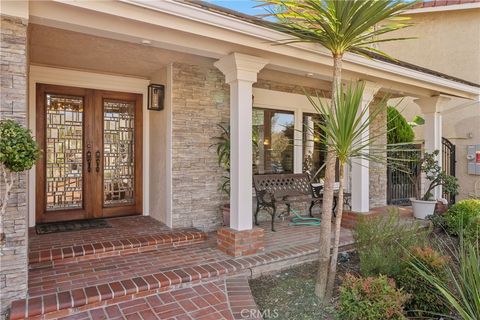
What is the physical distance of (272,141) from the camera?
19.9 feet

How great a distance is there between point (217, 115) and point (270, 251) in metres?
2.37

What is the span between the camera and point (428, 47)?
9.90 meters

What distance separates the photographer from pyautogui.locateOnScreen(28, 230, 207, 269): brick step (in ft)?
11.2

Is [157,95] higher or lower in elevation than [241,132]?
higher

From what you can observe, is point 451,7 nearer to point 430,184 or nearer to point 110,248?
point 430,184

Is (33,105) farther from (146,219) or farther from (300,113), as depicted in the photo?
(300,113)

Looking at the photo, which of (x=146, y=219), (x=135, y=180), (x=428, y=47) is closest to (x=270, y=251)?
(x=146, y=219)

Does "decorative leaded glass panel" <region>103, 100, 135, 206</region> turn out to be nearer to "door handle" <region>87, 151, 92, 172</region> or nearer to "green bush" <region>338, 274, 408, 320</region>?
"door handle" <region>87, 151, 92, 172</region>

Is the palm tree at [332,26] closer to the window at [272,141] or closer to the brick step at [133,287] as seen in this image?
the brick step at [133,287]

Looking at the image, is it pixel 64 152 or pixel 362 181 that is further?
pixel 362 181

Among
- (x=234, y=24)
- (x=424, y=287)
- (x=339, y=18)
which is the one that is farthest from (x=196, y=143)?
(x=424, y=287)

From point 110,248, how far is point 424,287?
3.32 m

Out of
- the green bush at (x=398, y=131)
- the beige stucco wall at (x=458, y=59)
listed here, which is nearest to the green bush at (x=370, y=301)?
the green bush at (x=398, y=131)

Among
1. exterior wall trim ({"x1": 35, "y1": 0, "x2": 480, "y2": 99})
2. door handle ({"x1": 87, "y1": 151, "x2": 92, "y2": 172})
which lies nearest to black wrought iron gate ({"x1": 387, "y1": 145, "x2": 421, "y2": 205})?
exterior wall trim ({"x1": 35, "y1": 0, "x2": 480, "y2": 99})
